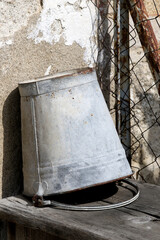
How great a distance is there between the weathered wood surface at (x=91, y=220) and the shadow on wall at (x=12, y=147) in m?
0.09

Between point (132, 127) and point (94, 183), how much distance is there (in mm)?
812

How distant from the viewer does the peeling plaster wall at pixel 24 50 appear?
1729mm

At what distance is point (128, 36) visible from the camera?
7.36 feet

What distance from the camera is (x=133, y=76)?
2.37 meters

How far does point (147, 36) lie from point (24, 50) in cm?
65

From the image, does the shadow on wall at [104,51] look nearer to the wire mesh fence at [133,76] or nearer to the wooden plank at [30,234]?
the wire mesh fence at [133,76]

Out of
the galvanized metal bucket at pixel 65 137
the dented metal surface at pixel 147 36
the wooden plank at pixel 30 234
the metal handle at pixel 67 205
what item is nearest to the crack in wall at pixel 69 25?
the dented metal surface at pixel 147 36

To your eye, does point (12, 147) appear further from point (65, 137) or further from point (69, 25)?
point (69, 25)

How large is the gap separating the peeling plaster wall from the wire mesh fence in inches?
9.5

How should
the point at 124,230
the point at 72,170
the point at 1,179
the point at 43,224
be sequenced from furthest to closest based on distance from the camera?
the point at 1,179
the point at 72,170
the point at 43,224
the point at 124,230

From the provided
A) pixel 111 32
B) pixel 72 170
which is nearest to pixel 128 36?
pixel 111 32

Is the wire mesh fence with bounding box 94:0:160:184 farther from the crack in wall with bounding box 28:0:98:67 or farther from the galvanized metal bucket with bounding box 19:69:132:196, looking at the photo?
the galvanized metal bucket with bounding box 19:69:132:196

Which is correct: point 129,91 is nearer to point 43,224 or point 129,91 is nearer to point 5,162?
point 5,162

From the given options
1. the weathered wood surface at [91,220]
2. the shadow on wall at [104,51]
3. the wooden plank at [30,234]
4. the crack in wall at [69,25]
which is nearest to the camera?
the weathered wood surface at [91,220]
